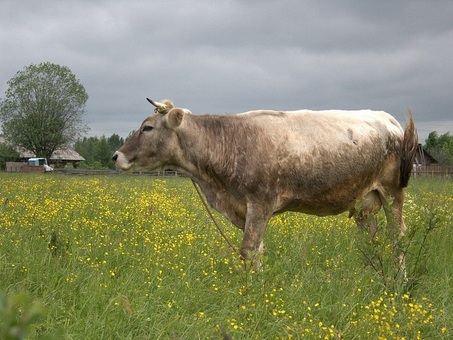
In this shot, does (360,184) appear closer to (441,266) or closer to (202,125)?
(441,266)

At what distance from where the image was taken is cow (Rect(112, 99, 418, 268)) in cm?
624

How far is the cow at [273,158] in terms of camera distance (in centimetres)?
624

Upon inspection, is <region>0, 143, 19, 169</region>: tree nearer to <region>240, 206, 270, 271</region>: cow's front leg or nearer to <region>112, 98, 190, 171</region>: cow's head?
<region>112, 98, 190, 171</region>: cow's head

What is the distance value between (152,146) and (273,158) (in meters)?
1.53

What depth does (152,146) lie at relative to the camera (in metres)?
6.66

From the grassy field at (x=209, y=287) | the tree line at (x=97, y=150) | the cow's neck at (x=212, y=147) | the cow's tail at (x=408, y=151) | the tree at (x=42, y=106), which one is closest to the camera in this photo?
the grassy field at (x=209, y=287)

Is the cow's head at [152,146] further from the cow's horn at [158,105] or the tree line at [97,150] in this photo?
the tree line at [97,150]

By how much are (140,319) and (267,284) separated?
4.65ft

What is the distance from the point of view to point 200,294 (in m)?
4.86

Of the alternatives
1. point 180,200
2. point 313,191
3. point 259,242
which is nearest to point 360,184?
point 313,191

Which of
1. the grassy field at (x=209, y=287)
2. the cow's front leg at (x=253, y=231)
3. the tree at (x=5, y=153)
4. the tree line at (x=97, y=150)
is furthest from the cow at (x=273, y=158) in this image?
the tree at (x=5, y=153)

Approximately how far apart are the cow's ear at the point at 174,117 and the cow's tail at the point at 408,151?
9.63 ft

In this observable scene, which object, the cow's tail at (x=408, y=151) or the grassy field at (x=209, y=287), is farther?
the cow's tail at (x=408, y=151)

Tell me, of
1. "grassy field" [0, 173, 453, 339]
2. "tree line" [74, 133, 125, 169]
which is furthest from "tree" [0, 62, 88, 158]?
"grassy field" [0, 173, 453, 339]
